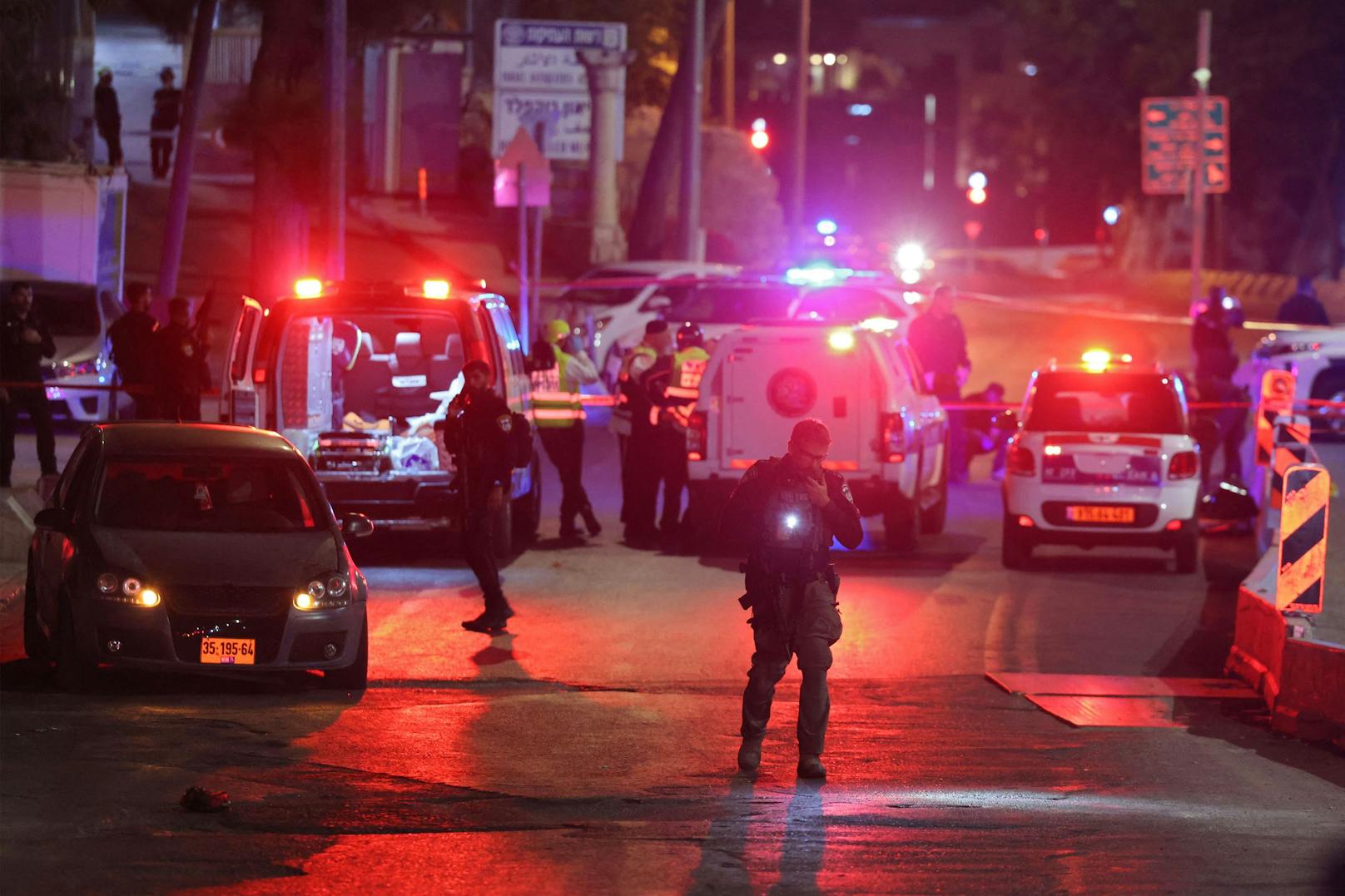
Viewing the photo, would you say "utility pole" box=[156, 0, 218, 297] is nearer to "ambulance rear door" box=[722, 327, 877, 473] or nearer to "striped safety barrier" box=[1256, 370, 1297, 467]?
"ambulance rear door" box=[722, 327, 877, 473]

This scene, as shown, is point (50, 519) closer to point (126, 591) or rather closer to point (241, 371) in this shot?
point (126, 591)

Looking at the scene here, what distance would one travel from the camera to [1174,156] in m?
31.8

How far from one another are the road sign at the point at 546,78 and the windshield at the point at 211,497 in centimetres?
1601

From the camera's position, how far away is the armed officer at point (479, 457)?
1392 cm

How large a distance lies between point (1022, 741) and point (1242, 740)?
1.18 meters

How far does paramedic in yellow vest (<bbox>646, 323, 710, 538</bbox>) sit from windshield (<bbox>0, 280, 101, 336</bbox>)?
975 cm

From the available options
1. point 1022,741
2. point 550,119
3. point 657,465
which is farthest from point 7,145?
point 1022,741

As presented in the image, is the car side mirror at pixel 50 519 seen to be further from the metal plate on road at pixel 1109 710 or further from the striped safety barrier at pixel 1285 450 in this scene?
the striped safety barrier at pixel 1285 450

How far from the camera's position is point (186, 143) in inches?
1019

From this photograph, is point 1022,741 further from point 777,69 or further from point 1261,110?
point 777,69

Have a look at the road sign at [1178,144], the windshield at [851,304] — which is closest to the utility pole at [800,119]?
the road sign at [1178,144]

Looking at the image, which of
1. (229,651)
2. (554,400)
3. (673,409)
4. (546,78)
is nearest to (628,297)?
(546,78)

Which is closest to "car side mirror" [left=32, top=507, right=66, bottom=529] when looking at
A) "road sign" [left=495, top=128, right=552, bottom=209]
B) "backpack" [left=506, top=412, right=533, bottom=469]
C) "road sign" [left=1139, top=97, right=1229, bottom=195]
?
"backpack" [left=506, top=412, right=533, bottom=469]

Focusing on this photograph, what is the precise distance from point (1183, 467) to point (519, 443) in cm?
559
